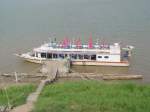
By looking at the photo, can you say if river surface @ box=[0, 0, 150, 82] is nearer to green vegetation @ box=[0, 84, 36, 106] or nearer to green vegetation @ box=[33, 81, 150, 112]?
green vegetation @ box=[33, 81, 150, 112]

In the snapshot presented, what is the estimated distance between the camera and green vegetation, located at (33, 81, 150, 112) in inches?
580

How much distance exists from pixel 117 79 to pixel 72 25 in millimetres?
16843

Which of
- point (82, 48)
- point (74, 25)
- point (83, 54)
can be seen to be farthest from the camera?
point (74, 25)

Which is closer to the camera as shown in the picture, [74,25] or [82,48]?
[82,48]

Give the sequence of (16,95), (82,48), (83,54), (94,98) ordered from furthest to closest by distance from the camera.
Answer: (82,48), (83,54), (16,95), (94,98)

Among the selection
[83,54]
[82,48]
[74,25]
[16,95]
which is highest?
[74,25]

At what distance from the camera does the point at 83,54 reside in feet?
97.7

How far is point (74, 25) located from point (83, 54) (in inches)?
482

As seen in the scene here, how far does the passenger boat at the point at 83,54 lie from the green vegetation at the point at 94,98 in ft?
33.8

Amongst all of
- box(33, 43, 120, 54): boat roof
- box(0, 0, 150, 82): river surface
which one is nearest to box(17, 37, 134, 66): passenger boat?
box(33, 43, 120, 54): boat roof

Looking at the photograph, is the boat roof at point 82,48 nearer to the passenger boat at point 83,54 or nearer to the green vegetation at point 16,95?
the passenger boat at point 83,54

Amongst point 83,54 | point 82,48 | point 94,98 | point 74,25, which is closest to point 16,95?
point 94,98

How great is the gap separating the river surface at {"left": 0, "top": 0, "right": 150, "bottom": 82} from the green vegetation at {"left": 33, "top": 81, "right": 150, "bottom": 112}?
326 inches

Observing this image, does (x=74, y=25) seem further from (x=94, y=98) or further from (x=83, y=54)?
(x=94, y=98)
